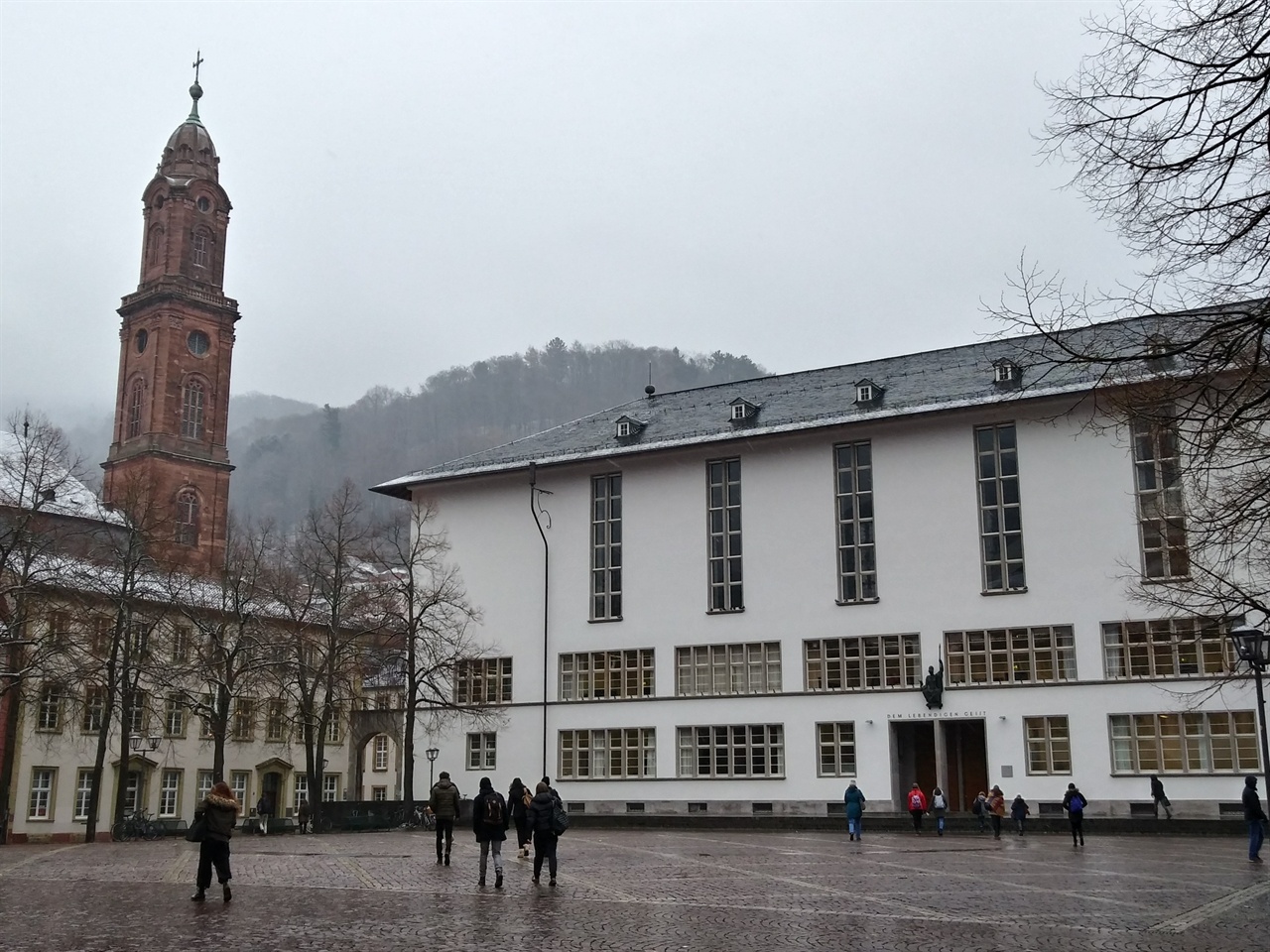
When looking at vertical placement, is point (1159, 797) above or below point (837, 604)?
below

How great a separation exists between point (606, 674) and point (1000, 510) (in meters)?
16.7

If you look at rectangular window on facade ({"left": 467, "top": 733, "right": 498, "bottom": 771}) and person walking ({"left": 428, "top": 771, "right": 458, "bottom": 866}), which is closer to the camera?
person walking ({"left": 428, "top": 771, "right": 458, "bottom": 866})

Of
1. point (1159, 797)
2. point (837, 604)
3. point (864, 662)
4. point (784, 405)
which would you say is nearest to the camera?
point (1159, 797)

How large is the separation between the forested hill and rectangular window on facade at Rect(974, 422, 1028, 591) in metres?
116

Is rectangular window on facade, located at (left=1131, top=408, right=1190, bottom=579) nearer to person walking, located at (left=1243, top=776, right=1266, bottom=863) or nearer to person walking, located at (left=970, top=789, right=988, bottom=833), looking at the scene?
person walking, located at (left=970, top=789, right=988, bottom=833)

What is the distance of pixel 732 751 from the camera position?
50.2m

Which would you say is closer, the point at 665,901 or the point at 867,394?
the point at 665,901

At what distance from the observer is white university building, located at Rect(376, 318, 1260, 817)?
4394cm

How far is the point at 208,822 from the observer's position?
18.1m

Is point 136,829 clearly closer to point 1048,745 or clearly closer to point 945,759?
point 945,759

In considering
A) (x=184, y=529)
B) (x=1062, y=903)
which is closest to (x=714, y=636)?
(x=1062, y=903)

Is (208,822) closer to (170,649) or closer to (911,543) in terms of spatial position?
(911,543)

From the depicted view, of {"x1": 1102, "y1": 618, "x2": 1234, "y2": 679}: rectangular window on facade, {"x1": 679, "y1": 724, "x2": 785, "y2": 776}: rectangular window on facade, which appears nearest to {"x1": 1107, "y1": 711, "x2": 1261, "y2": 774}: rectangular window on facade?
{"x1": 1102, "y1": 618, "x2": 1234, "y2": 679}: rectangular window on facade

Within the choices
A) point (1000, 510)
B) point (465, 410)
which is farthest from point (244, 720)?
point (465, 410)
